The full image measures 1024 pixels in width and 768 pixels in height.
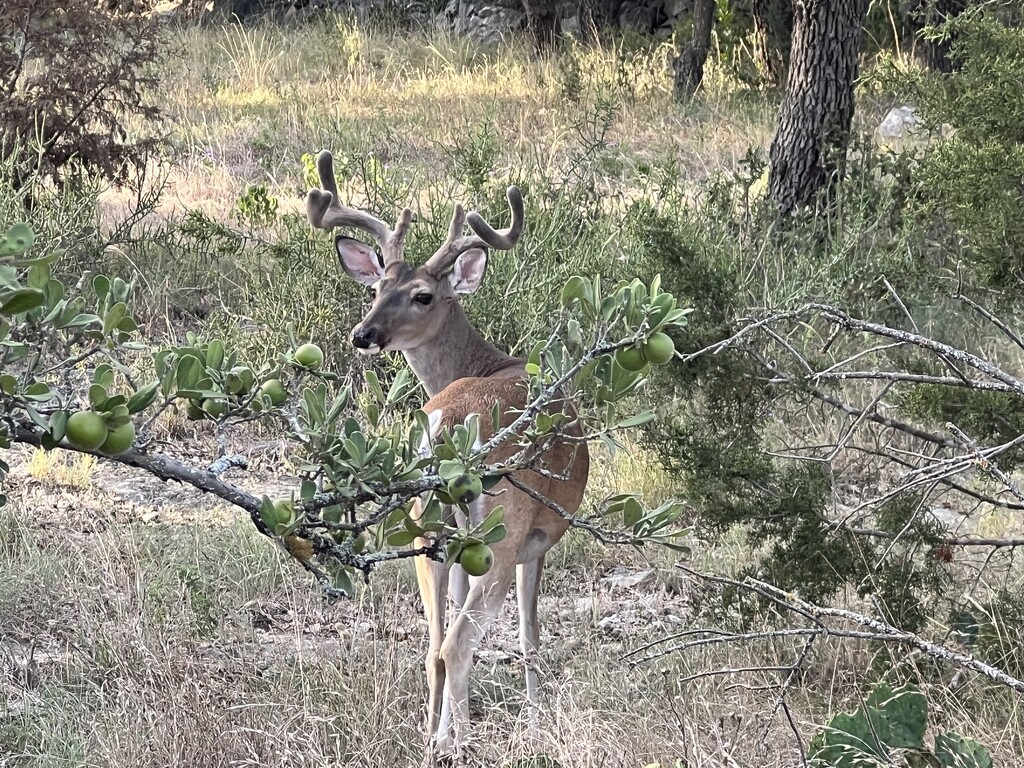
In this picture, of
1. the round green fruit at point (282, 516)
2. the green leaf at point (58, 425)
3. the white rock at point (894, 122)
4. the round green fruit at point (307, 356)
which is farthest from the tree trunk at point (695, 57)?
the green leaf at point (58, 425)

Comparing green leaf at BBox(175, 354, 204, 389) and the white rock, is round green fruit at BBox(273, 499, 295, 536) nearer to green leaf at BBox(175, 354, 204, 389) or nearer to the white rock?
green leaf at BBox(175, 354, 204, 389)

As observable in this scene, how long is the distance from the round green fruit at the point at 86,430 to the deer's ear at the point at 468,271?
3835mm

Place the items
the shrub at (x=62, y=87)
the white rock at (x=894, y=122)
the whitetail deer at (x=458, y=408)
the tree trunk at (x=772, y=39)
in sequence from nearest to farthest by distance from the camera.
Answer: the whitetail deer at (x=458, y=408) < the shrub at (x=62, y=87) < the white rock at (x=894, y=122) < the tree trunk at (x=772, y=39)

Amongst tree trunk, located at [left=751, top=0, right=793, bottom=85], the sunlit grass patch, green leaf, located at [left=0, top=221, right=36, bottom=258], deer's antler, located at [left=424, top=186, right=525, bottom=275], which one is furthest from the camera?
tree trunk, located at [left=751, top=0, right=793, bottom=85]

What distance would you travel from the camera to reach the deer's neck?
5.42m

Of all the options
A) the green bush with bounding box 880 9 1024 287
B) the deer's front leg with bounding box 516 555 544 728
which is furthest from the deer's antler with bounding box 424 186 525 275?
the green bush with bounding box 880 9 1024 287

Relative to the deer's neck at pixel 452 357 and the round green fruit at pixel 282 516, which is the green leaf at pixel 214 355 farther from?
the deer's neck at pixel 452 357

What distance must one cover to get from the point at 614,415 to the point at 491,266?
5.07 m

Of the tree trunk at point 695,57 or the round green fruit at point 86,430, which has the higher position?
the round green fruit at point 86,430

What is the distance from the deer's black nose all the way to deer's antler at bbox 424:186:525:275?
43 cm

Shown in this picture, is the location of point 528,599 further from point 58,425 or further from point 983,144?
point 58,425

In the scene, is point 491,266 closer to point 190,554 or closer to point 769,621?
point 190,554

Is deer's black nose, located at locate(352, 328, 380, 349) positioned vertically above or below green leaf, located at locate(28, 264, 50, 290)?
below

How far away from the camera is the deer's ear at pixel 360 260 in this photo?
5734 millimetres
